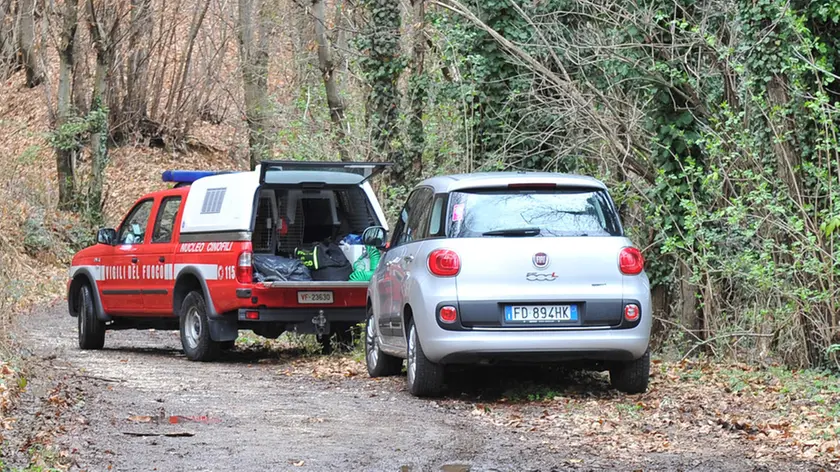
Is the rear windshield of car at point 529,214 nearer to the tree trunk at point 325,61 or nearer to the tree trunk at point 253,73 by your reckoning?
the tree trunk at point 325,61

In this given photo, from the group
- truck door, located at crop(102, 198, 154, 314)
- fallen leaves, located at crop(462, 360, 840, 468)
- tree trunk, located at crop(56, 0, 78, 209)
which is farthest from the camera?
tree trunk, located at crop(56, 0, 78, 209)

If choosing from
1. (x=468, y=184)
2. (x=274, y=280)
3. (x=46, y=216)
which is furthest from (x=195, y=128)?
(x=468, y=184)

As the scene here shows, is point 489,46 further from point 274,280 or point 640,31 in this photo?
point 274,280

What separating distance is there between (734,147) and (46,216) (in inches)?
820

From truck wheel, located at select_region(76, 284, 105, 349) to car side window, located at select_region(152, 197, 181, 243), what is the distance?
171cm

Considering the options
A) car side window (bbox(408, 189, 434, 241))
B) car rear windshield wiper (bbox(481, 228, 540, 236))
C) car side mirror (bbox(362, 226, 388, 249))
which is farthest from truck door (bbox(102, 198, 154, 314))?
car rear windshield wiper (bbox(481, 228, 540, 236))

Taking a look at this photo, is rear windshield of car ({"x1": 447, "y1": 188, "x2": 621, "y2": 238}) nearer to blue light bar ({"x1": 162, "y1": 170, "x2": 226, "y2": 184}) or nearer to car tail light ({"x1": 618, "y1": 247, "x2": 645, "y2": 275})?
car tail light ({"x1": 618, "y1": 247, "x2": 645, "y2": 275})

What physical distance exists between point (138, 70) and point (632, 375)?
100ft

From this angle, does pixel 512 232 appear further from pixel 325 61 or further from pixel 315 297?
pixel 325 61

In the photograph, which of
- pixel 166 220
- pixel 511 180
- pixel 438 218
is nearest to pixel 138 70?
pixel 166 220

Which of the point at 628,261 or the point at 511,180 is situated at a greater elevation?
the point at 511,180

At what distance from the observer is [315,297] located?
1352 cm

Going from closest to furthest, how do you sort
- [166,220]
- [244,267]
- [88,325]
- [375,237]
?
[375,237]
[244,267]
[166,220]
[88,325]

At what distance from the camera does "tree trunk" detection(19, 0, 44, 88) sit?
116ft
